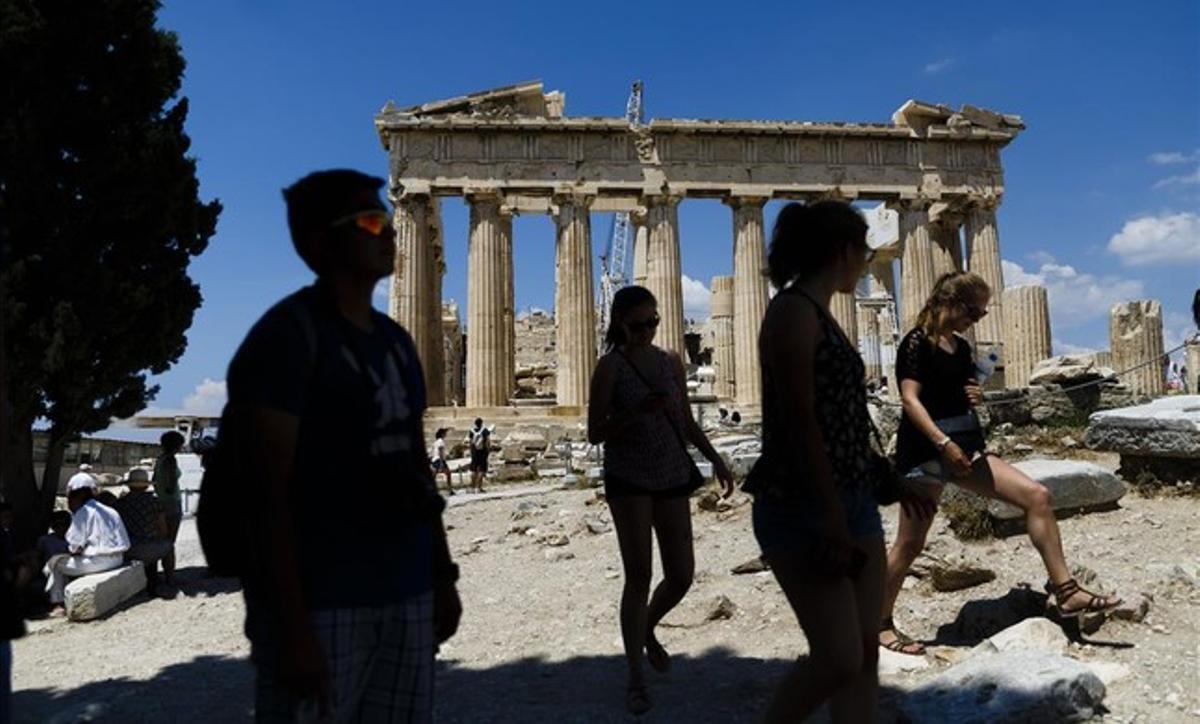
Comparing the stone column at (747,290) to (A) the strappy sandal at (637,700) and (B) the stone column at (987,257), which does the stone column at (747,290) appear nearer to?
(B) the stone column at (987,257)

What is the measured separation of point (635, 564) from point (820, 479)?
1510mm

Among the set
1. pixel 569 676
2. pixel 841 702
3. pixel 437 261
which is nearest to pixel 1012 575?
pixel 569 676

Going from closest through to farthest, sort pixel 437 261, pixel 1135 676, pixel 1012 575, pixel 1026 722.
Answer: pixel 1026 722, pixel 1135 676, pixel 1012 575, pixel 437 261

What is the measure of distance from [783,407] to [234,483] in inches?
56.0

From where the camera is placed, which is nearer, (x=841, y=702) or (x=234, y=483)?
(x=234, y=483)

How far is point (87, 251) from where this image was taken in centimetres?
909

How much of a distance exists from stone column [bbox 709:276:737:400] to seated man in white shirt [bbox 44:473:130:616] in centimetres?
2452

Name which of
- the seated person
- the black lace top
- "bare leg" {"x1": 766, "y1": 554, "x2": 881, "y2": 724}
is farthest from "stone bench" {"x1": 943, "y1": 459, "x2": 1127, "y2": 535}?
the seated person

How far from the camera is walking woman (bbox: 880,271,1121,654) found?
3902 mm

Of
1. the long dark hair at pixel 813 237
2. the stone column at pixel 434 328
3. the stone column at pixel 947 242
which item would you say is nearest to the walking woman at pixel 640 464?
the long dark hair at pixel 813 237

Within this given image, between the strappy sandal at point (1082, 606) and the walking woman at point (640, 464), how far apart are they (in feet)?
5.53

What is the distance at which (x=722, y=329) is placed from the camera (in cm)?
3228

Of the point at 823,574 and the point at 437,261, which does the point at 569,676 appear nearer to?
the point at 823,574

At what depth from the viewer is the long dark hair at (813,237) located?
8.80ft
